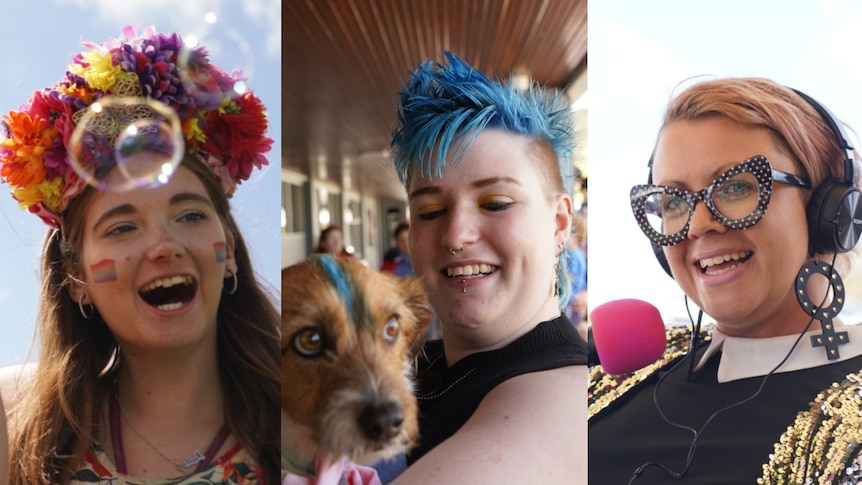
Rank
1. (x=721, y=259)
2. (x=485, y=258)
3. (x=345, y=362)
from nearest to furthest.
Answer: (x=345, y=362)
(x=485, y=258)
(x=721, y=259)

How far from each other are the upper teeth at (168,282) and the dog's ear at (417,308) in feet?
1.81

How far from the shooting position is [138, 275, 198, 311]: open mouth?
5.89 feet

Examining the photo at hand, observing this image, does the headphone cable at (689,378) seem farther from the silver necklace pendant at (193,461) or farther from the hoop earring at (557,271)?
the silver necklace pendant at (193,461)

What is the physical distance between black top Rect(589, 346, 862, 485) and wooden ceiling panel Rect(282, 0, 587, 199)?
0.99m

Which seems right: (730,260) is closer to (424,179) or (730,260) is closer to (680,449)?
(680,449)

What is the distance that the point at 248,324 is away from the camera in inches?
72.4

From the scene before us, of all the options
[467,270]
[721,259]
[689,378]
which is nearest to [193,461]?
[467,270]

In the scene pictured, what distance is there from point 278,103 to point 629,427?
1.43m

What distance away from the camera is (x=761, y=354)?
2.16 metres

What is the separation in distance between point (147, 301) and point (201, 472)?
0.47 meters

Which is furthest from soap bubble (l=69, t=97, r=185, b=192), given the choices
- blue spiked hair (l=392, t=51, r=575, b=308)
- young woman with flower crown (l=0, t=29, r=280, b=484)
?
blue spiked hair (l=392, t=51, r=575, b=308)

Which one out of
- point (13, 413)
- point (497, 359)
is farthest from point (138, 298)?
point (497, 359)

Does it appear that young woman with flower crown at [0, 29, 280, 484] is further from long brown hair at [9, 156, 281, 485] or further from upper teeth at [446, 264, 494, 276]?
upper teeth at [446, 264, 494, 276]

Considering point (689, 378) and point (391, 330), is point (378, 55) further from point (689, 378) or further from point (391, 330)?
point (689, 378)
